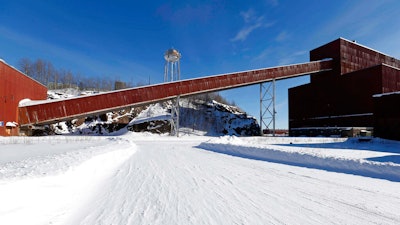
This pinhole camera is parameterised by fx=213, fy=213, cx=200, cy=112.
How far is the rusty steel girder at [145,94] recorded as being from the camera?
22.9 metres

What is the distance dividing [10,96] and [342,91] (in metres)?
41.5

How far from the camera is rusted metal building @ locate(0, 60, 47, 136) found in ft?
66.8

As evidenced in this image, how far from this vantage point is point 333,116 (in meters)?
31.8

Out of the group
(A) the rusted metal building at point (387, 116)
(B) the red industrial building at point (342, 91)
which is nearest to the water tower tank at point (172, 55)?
(B) the red industrial building at point (342, 91)

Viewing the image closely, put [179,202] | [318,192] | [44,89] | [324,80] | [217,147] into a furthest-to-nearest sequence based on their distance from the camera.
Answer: [324,80]
[44,89]
[217,147]
[318,192]
[179,202]

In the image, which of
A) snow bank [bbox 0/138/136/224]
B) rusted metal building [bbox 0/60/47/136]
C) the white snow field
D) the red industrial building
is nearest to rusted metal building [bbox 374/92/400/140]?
the red industrial building

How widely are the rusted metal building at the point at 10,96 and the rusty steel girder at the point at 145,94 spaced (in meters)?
0.97

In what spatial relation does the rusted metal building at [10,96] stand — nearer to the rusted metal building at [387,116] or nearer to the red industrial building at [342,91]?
the rusted metal building at [387,116]

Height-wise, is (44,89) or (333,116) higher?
(44,89)

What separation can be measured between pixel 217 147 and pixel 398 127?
701 inches

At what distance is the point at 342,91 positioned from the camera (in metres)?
31.6

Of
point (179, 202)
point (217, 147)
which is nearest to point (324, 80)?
point (217, 147)

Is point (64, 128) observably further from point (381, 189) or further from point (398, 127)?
point (398, 127)

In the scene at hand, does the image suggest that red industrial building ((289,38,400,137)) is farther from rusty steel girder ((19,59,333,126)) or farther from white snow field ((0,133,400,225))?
white snow field ((0,133,400,225))
